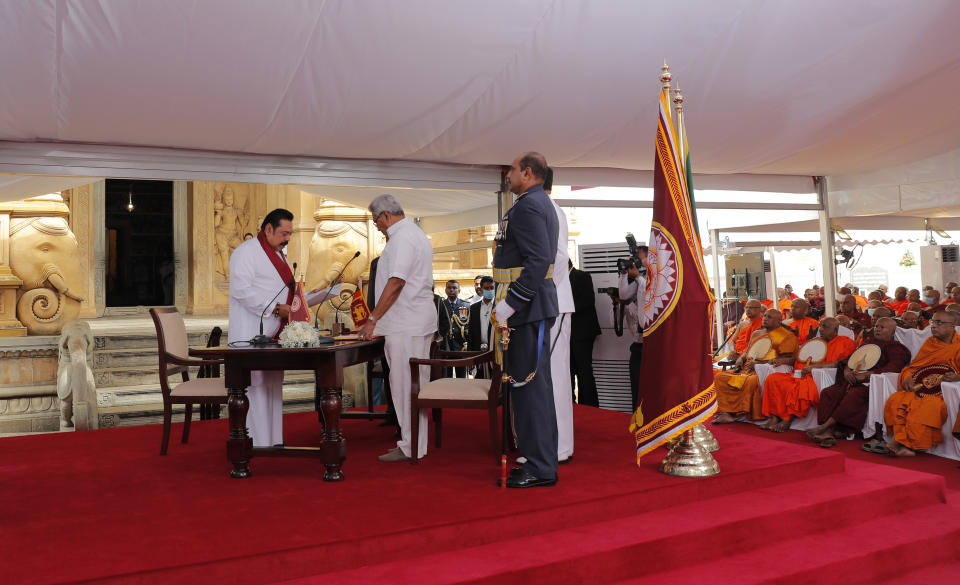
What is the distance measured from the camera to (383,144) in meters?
6.21

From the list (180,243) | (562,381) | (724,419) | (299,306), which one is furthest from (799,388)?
(180,243)

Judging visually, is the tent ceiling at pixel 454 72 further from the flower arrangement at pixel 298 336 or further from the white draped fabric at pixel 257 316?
the flower arrangement at pixel 298 336

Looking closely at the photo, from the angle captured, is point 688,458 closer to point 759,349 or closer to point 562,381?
point 562,381

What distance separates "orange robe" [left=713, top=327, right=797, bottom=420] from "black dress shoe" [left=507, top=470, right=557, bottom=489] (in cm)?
406

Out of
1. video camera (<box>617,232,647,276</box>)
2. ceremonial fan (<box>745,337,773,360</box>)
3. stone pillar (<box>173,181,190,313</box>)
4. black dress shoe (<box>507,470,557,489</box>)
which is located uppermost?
stone pillar (<box>173,181,190,313</box>)

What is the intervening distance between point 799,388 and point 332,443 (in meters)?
4.51

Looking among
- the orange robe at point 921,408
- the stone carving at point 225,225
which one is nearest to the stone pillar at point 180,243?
the stone carving at point 225,225

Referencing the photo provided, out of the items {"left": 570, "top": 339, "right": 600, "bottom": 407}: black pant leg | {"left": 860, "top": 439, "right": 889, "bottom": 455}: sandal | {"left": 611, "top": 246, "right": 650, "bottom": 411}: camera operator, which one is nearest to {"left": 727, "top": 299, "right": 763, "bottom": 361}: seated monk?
{"left": 611, "top": 246, "right": 650, "bottom": 411}: camera operator

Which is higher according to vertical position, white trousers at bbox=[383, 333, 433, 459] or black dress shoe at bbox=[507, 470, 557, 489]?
white trousers at bbox=[383, 333, 433, 459]

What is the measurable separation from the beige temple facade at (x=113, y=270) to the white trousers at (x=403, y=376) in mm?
2912

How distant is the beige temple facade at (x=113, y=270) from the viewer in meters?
8.12

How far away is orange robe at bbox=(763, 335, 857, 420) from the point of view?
22.1 ft

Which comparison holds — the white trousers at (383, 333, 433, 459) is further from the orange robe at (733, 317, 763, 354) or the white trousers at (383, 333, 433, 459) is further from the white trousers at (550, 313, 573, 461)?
the orange robe at (733, 317, 763, 354)

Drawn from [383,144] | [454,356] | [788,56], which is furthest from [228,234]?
[788,56]
